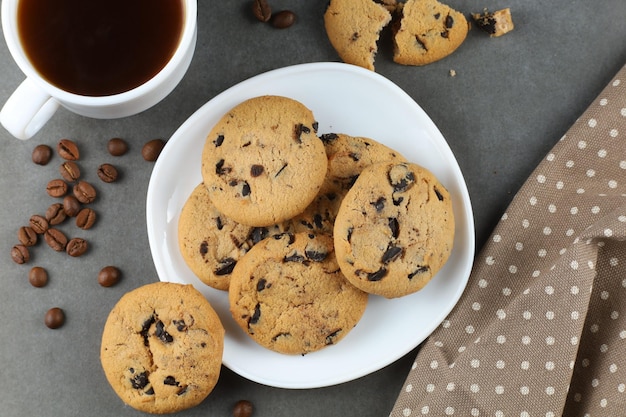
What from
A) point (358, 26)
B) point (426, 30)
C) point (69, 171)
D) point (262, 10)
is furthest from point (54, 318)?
point (426, 30)

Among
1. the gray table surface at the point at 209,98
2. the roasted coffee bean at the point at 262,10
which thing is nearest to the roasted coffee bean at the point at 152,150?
the gray table surface at the point at 209,98

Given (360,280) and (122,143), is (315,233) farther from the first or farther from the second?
(122,143)

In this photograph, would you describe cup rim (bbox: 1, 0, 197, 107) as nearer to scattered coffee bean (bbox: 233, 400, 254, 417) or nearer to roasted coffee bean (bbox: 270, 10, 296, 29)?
roasted coffee bean (bbox: 270, 10, 296, 29)

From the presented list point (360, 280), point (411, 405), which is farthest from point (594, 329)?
point (360, 280)

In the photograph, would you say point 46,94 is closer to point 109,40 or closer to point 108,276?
point 109,40

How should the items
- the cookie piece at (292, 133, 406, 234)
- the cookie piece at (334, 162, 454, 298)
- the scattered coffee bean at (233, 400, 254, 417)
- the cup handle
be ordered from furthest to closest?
the scattered coffee bean at (233, 400, 254, 417)
the cookie piece at (292, 133, 406, 234)
the cookie piece at (334, 162, 454, 298)
the cup handle

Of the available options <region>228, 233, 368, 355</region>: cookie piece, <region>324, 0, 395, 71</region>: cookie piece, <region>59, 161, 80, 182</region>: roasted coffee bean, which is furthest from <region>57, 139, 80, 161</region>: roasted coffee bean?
<region>324, 0, 395, 71</region>: cookie piece
